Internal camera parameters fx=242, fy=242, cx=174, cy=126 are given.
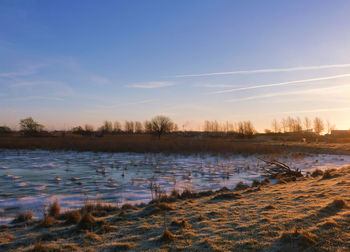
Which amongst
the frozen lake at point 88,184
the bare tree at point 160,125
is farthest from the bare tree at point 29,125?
the frozen lake at point 88,184

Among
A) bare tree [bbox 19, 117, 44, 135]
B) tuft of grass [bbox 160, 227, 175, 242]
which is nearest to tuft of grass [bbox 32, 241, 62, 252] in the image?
tuft of grass [bbox 160, 227, 175, 242]

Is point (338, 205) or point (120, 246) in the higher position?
point (338, 205)

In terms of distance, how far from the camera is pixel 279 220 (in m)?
5.20

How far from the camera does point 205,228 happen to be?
524 centimetres

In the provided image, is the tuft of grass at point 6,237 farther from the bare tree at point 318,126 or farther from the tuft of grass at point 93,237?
the bare tree at point 318,126

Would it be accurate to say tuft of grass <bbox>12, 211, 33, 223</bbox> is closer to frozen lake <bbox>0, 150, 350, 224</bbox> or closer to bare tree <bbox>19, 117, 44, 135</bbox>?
frozen lake <bbox>0, 150, 350, 224</bbox>

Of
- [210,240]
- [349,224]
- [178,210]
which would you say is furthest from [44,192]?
[349,224]

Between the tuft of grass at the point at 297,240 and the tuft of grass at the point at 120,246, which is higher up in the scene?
the tuft of grass at the point at 297,240

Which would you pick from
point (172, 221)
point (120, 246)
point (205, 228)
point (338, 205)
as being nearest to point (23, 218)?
point (120, 246)

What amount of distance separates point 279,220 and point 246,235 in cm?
108

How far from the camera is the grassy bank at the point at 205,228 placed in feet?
13.7

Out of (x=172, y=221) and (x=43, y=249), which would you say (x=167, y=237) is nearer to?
(x=172, y=221)

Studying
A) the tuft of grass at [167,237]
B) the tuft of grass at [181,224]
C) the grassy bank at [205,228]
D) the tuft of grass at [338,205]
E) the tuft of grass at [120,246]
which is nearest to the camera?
the grassy bank at [205,228]

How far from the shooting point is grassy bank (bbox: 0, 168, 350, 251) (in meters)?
4.17
